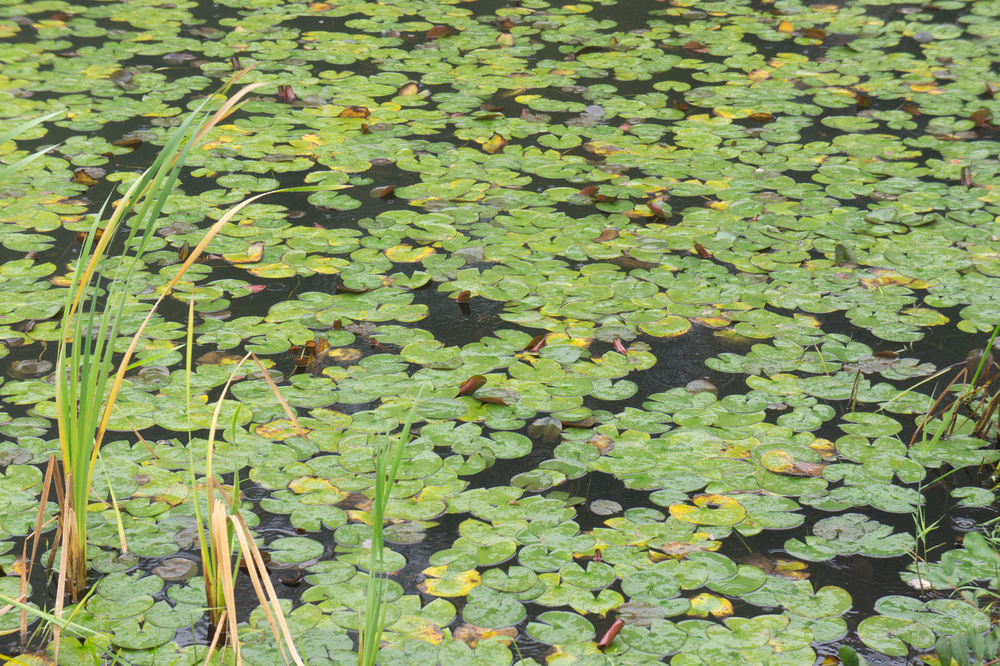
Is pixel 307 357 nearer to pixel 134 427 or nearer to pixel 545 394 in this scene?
pixel 134 427

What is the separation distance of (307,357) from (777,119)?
229 centimetres

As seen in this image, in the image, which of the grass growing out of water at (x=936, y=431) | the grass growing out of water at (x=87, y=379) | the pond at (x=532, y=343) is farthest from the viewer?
the grass growing out of water at (x=936, y=431)

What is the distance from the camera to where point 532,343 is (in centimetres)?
242

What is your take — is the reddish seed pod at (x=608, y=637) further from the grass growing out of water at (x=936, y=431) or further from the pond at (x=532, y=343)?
the grass growing out of water at (x=936, y=431)

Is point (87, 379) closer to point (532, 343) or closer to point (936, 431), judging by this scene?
point (532, 343)

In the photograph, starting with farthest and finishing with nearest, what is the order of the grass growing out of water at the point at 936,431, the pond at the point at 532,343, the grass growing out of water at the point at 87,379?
the grass growing out of water at the point at 936,431 → the pond at the point at 532,343 → the grass growing out of water at the point at 87,379

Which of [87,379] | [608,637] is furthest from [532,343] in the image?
[87,379]

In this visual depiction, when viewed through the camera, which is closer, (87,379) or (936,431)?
(87,379)

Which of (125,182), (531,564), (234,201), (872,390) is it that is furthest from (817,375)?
(125,182)

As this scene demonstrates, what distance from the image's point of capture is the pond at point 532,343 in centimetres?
173

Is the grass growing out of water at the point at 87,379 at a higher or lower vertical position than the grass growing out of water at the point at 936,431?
higher

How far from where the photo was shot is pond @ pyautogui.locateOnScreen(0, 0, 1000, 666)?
173 cm

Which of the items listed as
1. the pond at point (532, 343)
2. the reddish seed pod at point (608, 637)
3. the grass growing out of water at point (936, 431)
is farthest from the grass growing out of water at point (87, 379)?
the grass growing out of water at point (936, 431)

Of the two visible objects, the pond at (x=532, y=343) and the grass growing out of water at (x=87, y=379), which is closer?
the grass growing out of water at (x=87, y=379)
